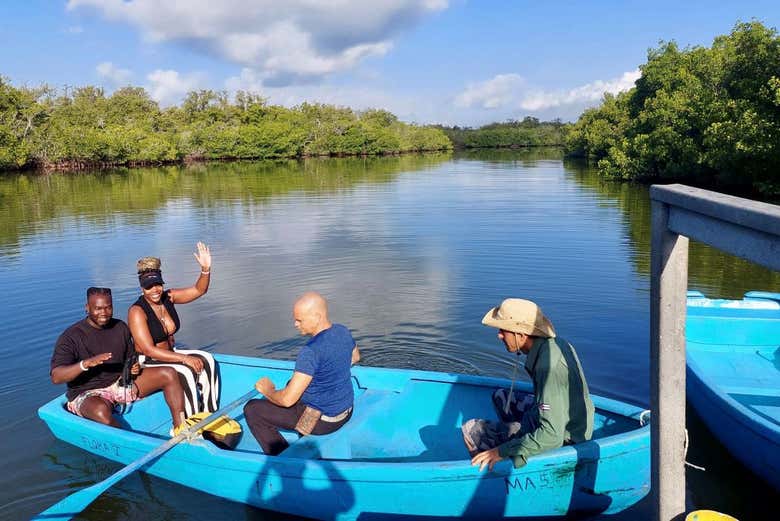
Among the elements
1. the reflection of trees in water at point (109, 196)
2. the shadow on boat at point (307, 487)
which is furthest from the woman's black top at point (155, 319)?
the reflection of trees in water at point (109, 196)

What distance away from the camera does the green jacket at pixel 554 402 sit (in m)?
3.84

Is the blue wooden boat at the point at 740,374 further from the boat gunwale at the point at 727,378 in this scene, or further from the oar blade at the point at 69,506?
the oar blade at the point at 69,506

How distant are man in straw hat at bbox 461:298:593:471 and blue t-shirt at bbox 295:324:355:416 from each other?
4.06 ft

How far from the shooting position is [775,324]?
7352mm

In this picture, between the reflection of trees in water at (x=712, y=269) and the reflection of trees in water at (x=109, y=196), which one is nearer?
the reflection of trees in water at (x=712, y=269)

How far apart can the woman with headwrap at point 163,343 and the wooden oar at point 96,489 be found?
80cm

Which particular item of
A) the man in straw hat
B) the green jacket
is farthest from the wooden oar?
the green jacket

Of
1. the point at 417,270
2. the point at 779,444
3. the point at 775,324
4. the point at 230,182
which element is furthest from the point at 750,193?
the point at 230,182

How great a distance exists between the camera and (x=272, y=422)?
16.6 ft

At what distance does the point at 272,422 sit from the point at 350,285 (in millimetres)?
7004

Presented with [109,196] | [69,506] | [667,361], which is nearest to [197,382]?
[69,506]

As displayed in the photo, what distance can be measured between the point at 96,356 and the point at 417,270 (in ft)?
28.4

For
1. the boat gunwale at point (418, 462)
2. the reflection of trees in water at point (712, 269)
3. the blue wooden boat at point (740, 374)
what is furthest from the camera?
the reflection of trees in water at point (712, 269)

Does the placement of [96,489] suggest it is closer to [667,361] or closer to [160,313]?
[160,313]
